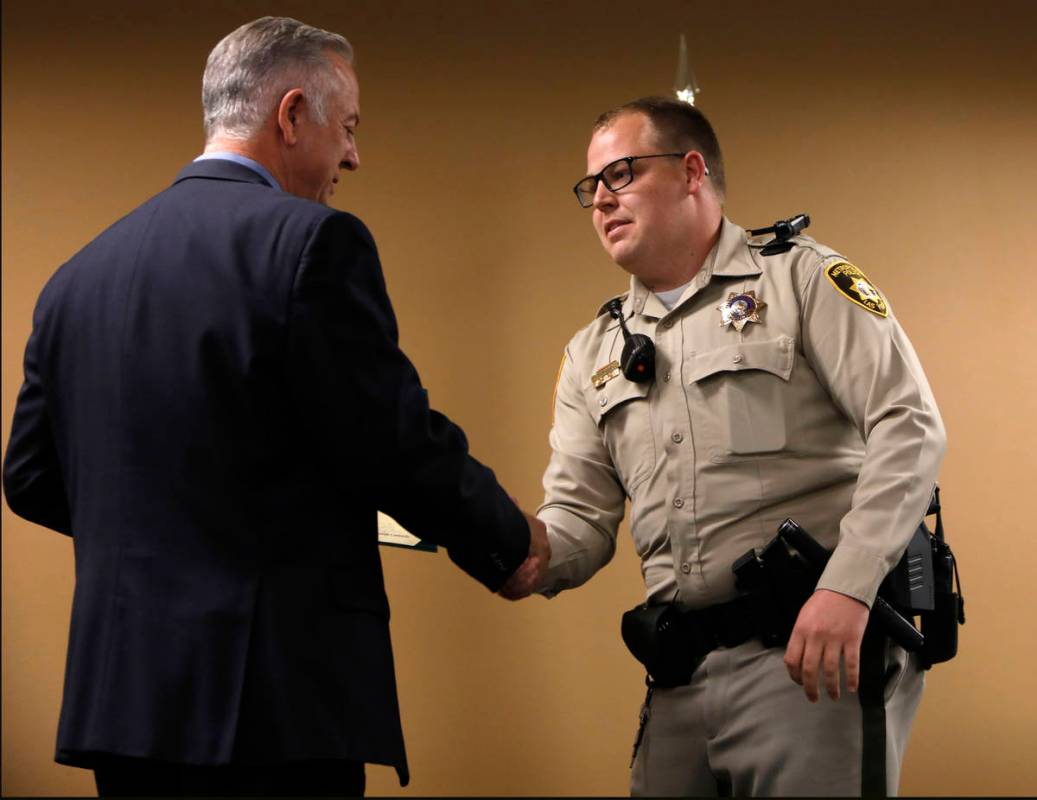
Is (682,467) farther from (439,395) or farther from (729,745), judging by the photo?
(439,395)

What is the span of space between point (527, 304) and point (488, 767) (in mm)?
1165

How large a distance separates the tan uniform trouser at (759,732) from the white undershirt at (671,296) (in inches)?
22.7

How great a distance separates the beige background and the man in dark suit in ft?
3.76

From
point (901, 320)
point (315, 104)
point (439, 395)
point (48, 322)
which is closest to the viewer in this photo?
point (48, 322)

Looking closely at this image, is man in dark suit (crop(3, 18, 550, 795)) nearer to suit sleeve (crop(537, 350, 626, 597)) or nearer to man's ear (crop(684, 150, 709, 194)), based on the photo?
suit sleeve (crop(537, 350, 626, 597))

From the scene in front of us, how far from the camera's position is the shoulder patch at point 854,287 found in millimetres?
1661

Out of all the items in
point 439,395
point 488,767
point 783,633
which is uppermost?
point 439,395

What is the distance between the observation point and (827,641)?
4.86ft

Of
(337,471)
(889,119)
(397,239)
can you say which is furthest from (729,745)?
(397,239)

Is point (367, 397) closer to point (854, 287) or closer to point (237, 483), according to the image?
point (237, 483)

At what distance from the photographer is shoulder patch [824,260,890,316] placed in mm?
1661

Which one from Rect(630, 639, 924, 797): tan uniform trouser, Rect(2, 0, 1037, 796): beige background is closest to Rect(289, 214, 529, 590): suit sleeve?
Rect(630, 639, 924, 797): tan uniform trouser

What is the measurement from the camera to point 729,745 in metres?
1.66

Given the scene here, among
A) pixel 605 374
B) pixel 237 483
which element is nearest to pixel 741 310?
pixel 605 374
